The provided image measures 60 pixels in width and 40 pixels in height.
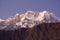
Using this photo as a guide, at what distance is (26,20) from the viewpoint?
87.7 inches

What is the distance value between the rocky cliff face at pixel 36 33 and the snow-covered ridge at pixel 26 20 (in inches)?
2.2

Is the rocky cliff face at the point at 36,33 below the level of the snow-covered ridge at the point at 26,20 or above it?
below

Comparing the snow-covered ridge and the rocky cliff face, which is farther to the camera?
the snow-covered ridge

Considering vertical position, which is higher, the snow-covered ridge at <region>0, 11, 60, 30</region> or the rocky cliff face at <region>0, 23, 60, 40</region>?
the snow-covered ridge at <region>0, 11, 60, 30</region>

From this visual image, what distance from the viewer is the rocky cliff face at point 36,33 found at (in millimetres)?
1967

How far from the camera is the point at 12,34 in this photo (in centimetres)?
217

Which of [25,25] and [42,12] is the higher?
[42,12]

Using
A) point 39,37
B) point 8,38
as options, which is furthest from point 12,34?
point 39,37

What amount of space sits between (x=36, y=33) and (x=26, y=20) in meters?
0.26

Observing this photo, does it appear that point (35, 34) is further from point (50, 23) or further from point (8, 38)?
point (8, 38)

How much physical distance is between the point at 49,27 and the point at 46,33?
0.09 metres

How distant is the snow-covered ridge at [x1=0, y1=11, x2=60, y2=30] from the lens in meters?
2.11

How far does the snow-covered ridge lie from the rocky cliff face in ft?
0.18

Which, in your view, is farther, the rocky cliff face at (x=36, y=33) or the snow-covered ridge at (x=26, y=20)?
the snow-covered ridge at (x=26, y=20)
